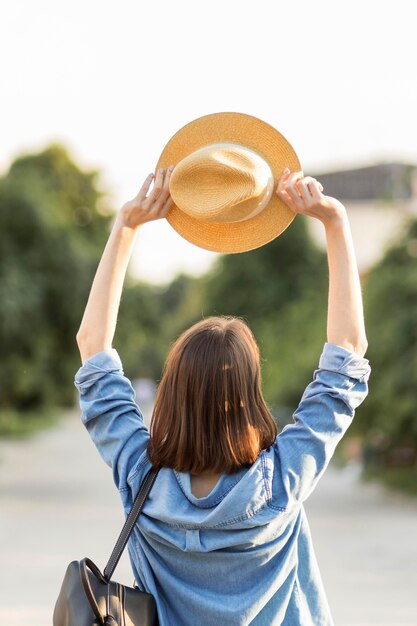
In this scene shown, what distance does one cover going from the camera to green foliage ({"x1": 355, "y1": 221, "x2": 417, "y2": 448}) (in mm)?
13742

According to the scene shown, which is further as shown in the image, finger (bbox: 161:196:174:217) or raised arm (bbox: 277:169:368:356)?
finger (bbox: 161:196:174:217)

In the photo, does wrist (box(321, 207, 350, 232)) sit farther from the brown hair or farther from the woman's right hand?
the brown hair

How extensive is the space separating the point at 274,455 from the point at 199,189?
600 mm

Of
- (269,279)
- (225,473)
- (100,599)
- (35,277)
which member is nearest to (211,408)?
(225,473)

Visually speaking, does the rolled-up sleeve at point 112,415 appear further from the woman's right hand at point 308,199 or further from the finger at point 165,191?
the woman's right hand at point 308,199

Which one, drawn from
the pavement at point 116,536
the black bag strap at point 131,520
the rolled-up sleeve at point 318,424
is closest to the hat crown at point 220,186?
the rolled-up sleeve at point 318,424

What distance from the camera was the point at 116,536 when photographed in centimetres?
1241

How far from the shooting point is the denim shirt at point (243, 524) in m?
2.20

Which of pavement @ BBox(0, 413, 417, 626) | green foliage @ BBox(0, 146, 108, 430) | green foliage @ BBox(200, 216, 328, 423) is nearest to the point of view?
pavement @ BBox(0, 413, 417, 626)

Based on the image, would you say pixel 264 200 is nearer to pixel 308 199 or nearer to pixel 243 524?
pixel 308 199

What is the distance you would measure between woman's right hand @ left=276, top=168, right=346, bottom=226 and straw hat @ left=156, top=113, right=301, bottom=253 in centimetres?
3

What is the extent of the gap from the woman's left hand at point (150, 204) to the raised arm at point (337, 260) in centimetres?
25

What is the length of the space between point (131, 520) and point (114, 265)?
1.98ft

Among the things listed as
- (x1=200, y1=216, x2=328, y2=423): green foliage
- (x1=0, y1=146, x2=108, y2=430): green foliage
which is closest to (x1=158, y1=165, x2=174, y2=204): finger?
(x1=0, y1=146, x2=108, y2=430): green foliage
